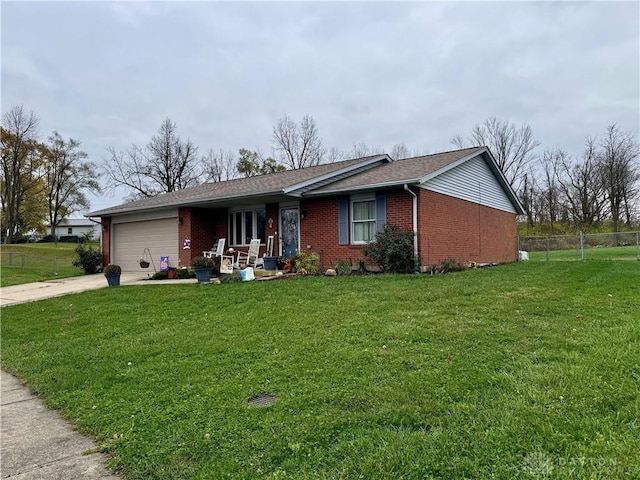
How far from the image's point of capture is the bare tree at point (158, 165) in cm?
3728

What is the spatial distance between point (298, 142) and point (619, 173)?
88.0 feet

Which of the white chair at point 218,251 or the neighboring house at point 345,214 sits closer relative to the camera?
the neighboring house at point 345,214

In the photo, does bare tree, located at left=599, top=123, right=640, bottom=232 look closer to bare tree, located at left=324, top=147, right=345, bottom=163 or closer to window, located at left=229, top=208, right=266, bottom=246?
bare tree, located at left=324, top=147, right=345, bottom=163

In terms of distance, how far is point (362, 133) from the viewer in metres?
34.6

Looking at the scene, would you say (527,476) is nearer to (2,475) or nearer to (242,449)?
(242,449)

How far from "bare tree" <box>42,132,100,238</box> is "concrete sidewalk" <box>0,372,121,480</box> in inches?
1765

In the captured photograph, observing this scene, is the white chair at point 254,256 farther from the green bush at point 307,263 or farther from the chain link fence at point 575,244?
the chain link fence at point 575,244

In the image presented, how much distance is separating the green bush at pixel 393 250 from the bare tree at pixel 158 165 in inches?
1193

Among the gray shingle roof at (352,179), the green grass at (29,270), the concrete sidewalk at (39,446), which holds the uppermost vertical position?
the gray shingle roof at (352,179)

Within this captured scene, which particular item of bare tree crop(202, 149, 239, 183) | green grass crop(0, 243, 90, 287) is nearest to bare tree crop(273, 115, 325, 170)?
bare tree crop(202, 149, 239, 183)

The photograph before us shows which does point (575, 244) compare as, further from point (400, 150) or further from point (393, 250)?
point (393, 250)

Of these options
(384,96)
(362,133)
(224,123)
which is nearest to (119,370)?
(384,96)

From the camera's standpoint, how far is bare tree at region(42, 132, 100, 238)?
41.2 meters

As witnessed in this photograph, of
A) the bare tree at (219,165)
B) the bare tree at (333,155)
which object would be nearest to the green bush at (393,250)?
the bare tree at (333,155)
